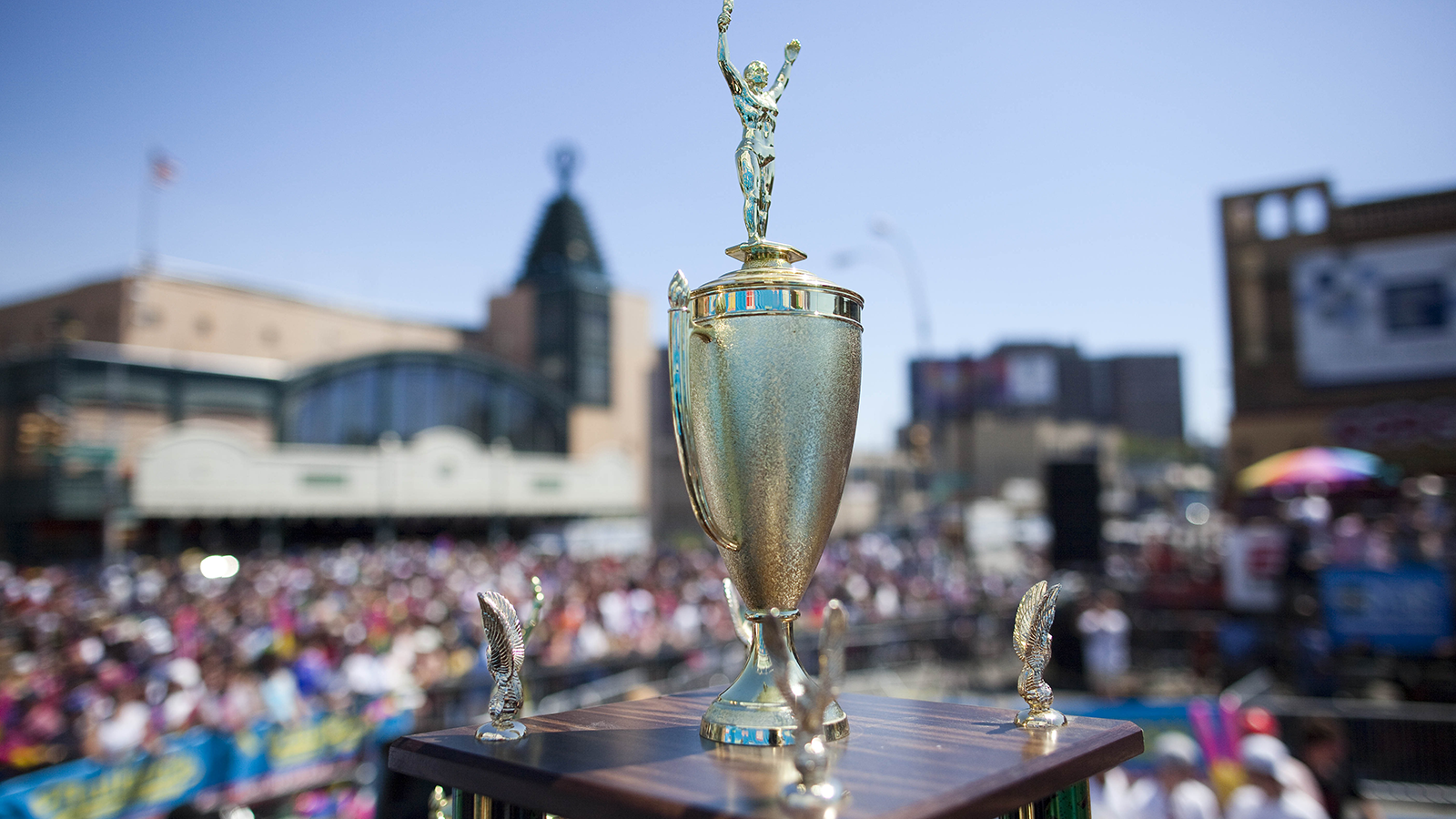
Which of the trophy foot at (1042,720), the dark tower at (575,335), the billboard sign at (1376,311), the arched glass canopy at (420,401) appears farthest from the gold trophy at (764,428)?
the dark tower at (575,335)

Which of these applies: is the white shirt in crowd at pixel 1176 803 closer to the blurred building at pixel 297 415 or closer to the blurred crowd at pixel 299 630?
the blurred crowd at pixel 299 630

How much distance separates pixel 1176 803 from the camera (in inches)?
183

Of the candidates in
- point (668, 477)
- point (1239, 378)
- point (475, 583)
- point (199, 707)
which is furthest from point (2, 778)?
point (668, 477)

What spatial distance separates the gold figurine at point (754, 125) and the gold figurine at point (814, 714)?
35.6 inches

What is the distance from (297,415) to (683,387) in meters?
42.2

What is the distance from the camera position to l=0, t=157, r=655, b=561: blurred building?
31.6 metres

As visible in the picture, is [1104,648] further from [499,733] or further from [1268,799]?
[499,733]

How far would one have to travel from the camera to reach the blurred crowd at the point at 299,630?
7949mm

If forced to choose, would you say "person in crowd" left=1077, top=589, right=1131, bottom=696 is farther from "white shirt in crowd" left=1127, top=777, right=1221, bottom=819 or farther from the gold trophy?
the gold trophy

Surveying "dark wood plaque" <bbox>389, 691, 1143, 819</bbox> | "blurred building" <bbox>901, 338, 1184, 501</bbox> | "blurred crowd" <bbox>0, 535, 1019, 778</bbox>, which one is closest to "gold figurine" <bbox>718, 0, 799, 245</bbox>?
"dark wood plaque" <bbox>389, 691, 1143, 819</bbox>

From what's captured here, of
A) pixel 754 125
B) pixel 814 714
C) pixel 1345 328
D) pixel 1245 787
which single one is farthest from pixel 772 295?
pixel 1345 328

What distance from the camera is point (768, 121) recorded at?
1.84 meters

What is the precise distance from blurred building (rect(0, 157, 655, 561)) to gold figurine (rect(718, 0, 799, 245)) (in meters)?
35.5

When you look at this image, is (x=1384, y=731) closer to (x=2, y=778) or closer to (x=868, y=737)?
(x=868, y=737)
